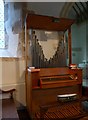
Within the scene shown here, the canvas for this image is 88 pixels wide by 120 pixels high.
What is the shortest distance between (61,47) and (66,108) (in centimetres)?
99

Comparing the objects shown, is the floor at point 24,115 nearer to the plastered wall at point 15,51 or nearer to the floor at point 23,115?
the floor at point 23,115

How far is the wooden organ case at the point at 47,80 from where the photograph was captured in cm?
229

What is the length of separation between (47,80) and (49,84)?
93 mm

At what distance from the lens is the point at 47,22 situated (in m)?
2.55

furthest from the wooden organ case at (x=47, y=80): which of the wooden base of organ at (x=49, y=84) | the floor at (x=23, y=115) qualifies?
the floor at (x=23, y=115)

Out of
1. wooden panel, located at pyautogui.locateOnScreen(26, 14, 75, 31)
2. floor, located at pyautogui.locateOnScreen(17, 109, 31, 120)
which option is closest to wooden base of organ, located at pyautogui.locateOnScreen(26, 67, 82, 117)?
floor, located at pyautogui.locateOnScreen(17, 109, 31, 120)

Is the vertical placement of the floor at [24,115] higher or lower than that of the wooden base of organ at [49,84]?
lower

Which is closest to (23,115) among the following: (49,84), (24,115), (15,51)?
(24,115)

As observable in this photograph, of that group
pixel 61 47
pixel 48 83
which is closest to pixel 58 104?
pixel 48 83

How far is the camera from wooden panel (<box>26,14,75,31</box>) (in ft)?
7.83

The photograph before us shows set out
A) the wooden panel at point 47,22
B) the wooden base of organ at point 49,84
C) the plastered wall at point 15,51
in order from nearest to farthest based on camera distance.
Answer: the wooden base of organ at point 49,84, the wooden panel at point 47,22, the plastered wall at point 15,51

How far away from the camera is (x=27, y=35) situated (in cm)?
252

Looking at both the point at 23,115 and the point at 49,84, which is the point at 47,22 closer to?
the point at 49,84

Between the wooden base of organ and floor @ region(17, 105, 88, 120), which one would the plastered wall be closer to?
floor @ region(17, 105, 88, 120)
